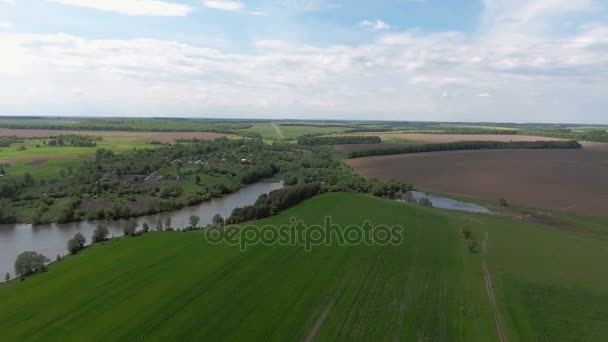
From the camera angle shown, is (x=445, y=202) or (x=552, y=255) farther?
(x=445, y=202)

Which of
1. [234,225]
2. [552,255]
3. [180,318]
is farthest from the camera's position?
[234,225]

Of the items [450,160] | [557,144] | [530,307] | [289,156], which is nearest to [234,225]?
[530,307]

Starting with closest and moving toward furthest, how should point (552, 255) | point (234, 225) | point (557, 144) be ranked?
point (552, 255), point (234, 225), point (557, 144)

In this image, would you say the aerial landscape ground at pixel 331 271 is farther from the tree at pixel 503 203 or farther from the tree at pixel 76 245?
the tree at pixel 76 245

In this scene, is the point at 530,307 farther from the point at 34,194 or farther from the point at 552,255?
the point at 34,194

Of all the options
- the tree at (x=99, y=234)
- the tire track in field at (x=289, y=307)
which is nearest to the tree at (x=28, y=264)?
the tree at (x=99, y=234)

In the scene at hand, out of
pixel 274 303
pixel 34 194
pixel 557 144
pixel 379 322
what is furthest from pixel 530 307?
pixel 557 144
